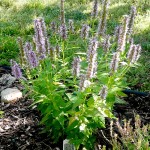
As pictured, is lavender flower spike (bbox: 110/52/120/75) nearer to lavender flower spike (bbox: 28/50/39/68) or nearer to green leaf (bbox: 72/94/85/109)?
green leaf (bbox: 72/94/85/109)

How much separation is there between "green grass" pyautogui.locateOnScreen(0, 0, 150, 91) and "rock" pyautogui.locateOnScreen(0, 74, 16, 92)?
0.68 metres

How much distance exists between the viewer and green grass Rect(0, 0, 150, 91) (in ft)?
22.7

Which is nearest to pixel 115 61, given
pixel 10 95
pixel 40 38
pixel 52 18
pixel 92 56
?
pixel 92 56

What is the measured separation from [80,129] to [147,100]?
200cm

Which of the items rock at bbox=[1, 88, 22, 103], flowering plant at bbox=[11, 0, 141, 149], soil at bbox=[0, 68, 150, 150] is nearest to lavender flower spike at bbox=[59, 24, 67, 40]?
flowering plant at bbox=[11, 0, 141, 149]

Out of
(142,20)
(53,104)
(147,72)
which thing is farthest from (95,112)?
(142,20)

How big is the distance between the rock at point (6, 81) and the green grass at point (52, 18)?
68cm

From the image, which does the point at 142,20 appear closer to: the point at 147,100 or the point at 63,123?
the point at 147,100

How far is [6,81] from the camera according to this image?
5945 millimetres

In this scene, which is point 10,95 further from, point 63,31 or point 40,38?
point 40,38

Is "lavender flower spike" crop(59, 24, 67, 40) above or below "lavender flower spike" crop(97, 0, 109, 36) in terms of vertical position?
below

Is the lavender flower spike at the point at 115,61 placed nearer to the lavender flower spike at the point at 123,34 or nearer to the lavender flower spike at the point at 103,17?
the lavender flower spike at the point at 123,34

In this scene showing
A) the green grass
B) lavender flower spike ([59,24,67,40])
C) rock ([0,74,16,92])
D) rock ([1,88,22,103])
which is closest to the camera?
lavender flower spike ([59,24,67,40])

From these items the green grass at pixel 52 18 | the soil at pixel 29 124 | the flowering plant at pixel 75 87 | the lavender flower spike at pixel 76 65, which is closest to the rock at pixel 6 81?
the soil at pixel 29 124
